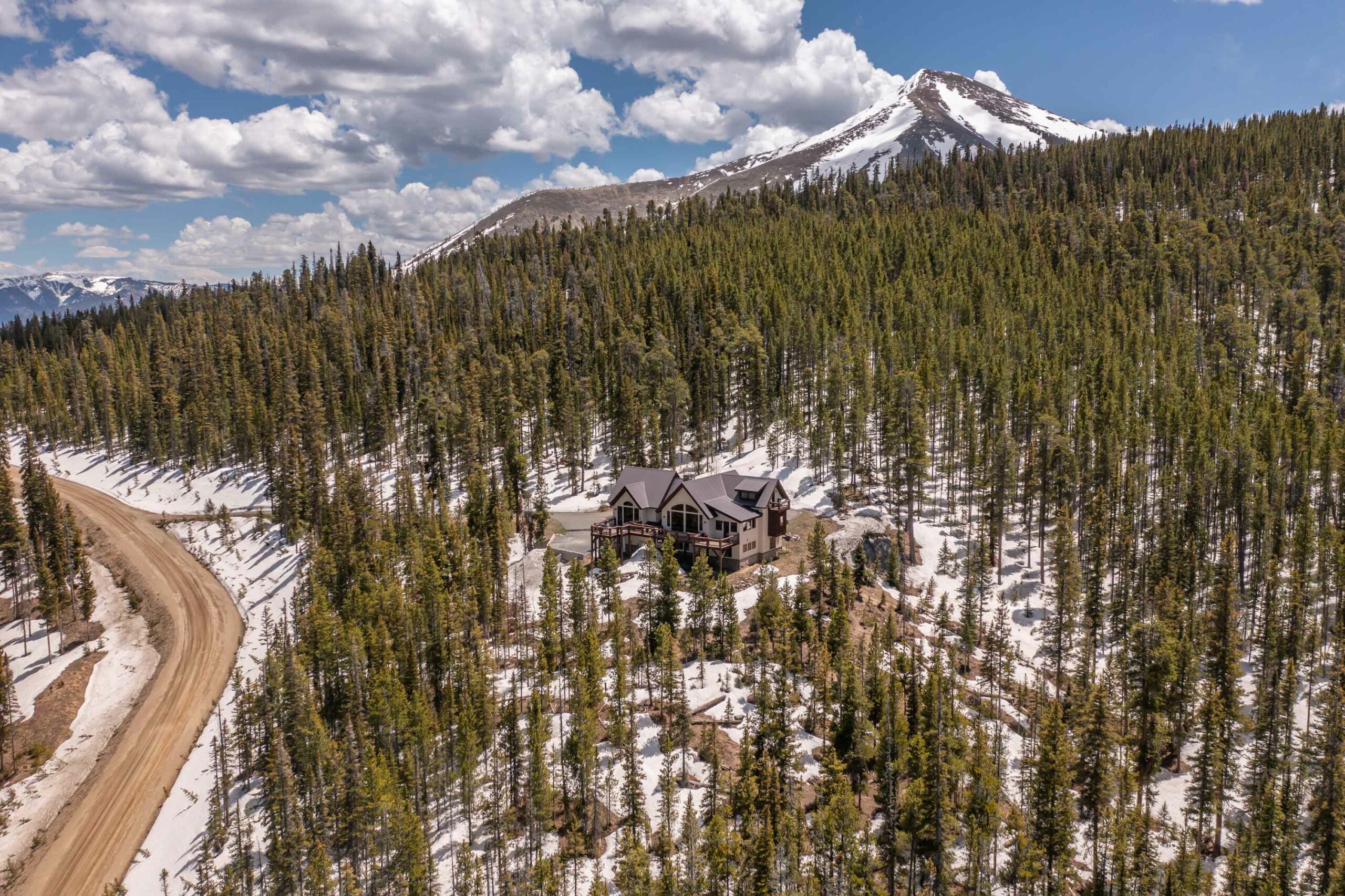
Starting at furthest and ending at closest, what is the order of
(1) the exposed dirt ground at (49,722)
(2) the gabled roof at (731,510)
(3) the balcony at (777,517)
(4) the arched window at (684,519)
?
(3) the balcony at (777,517), (4) the arched window at (684,519), (2) the gabled roof at (731,510), (1) the exposed dirt ground at (49,722)

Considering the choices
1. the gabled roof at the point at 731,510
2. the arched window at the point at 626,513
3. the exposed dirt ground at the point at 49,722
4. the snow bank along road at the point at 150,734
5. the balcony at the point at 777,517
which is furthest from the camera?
the arched window at the point at 626,513

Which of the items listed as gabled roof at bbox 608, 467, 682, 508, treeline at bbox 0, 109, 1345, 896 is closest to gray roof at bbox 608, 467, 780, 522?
gabled roof at bbox 608, 467, 682, 508

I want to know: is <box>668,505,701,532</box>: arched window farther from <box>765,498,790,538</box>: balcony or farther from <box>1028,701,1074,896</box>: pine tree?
<box>1028,701,1074,896</box>: pine tree

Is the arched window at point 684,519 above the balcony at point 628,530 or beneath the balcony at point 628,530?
above

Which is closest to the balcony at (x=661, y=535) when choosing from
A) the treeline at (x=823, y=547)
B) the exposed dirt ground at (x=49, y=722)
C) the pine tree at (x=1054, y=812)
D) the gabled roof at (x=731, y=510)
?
the gabled roof at (x=731, y=510)

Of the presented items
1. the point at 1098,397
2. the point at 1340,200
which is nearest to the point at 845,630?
the point at 1098,397

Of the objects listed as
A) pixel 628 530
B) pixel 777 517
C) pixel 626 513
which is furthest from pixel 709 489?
pixel 626 513

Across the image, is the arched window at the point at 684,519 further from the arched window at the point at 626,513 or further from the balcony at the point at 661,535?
the arched window at the point at 626,513

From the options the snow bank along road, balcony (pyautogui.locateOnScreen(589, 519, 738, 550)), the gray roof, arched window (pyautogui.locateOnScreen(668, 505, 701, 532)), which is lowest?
the snow bank along road
